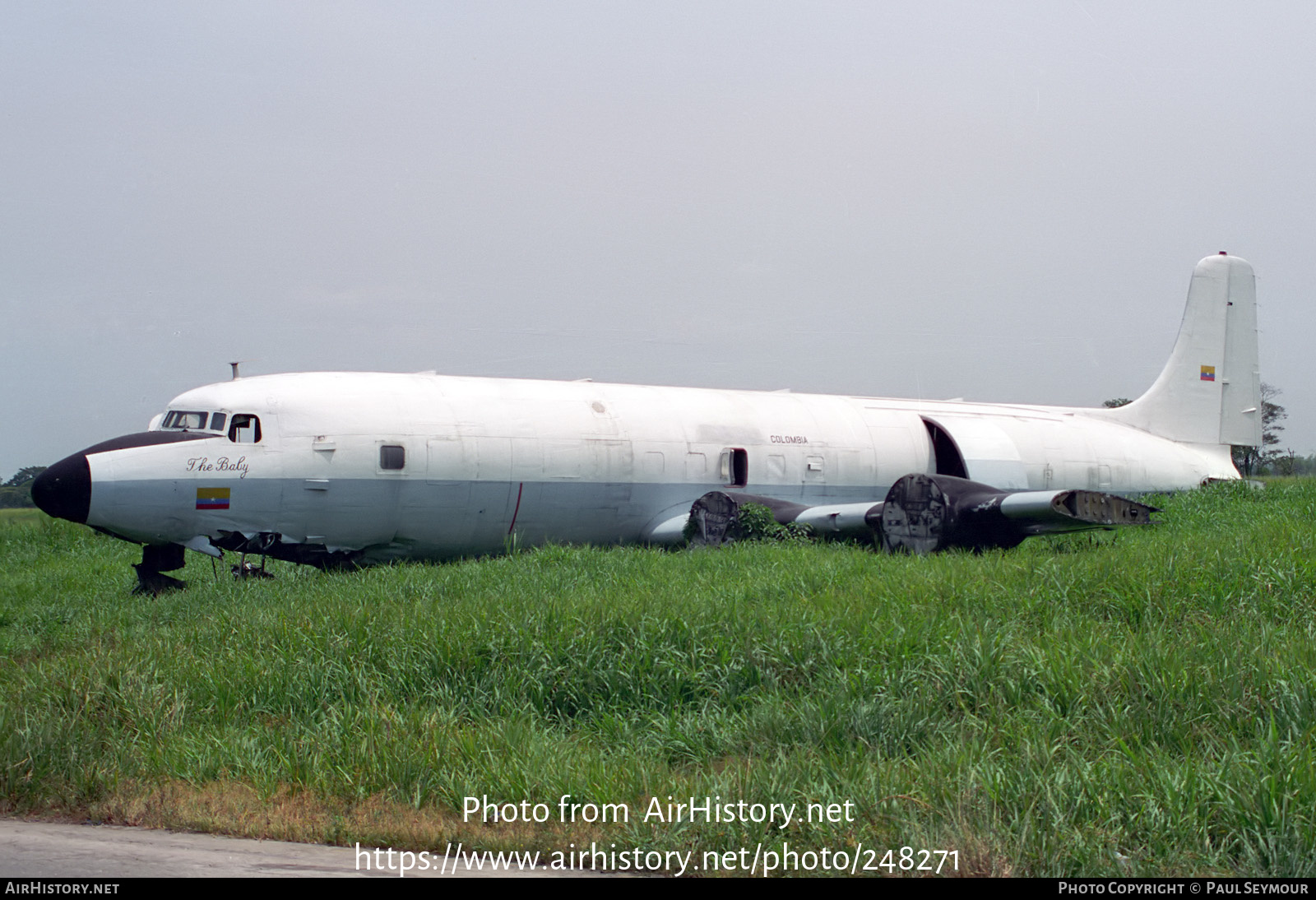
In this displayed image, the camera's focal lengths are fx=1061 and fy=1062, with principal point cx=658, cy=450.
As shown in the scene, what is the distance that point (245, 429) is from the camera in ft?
48.8

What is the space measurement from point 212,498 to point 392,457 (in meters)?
2.44

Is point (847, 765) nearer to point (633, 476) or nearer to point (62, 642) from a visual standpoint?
point (62, 642)

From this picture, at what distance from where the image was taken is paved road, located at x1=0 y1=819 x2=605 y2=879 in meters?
5.02

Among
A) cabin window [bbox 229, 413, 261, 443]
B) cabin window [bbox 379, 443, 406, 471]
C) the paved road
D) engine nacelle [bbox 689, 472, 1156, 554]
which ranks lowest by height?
the paved road

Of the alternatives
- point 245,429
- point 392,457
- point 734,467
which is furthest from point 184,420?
point 734,467

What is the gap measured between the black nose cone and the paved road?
862cm

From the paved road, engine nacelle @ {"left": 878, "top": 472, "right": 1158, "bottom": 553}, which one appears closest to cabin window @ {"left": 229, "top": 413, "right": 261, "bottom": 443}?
engine nacelle @ {"left": 878, "top": 472, "right": 1158, "bottom": 553}

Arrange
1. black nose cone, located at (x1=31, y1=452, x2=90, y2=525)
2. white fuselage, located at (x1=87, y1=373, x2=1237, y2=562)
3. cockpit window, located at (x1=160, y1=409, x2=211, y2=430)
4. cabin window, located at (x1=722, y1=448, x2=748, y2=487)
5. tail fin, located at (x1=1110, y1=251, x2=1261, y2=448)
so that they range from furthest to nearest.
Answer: tail fin, located at (x1=1110, y1=251, x2=1261, y2=448) → cabin window, located at (x1=722, y1=448, x2=748, y2=487) → cockpit window, located at (x1=160, y1=409, x2=211, y2=430) → white fuselage, located at (x1=87, y1=373, x2=1237, y2=562) → black nose cone, located at (x1=31, y1=452, x2=90, y2=525)

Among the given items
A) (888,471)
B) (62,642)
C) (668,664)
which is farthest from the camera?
(888,471)

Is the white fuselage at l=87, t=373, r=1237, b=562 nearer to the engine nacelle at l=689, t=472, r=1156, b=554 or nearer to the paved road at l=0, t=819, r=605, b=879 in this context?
the engine nacelle at l=689, t=472, r=1156, b=554
